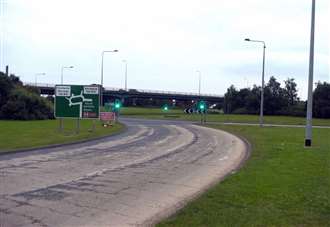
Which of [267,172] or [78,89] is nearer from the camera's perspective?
[267,172]

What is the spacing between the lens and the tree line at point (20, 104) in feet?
231

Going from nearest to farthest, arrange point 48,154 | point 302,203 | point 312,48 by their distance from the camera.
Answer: point 302,203 → point 48,154 → point 312,48

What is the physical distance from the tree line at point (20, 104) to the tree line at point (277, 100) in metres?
57.7

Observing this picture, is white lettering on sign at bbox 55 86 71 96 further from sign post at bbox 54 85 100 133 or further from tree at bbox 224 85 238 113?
tree at bbox 224 85 238 113

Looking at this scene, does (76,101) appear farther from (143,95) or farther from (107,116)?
(143,95)

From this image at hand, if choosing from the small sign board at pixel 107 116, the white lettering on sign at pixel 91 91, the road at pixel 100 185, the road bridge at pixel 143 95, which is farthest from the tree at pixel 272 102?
the road at pixel 100 185

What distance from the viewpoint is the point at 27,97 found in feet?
239

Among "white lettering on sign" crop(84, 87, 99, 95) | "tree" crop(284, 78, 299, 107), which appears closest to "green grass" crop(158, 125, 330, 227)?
"white lettering on sign" crop(84, 87, 99, 95)

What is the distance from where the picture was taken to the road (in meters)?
9.76

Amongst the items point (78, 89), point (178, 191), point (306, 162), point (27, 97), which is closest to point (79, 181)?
point (178, 191)

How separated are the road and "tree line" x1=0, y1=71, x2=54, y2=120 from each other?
48.7m

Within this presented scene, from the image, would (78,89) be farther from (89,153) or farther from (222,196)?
(222,196)

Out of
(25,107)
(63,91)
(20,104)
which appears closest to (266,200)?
(63,91)

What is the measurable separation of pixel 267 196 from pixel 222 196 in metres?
0.89
